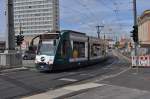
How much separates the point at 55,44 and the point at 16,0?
65.1ft

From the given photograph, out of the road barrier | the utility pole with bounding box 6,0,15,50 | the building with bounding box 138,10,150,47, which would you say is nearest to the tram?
the utility pole with bounding box 6,0,15,50

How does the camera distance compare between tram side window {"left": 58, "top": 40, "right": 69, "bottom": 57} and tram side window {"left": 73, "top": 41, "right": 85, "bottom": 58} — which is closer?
tram side window {"left": 58, "top": 40, "right": 69, "bottom": 57}

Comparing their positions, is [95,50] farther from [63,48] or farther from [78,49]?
[63,48]

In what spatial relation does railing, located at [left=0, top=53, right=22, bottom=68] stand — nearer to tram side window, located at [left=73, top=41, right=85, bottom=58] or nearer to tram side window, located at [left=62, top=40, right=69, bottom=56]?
tram side window, located at [left=73, top=41, right=85, bottom=58]

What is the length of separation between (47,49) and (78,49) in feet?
18.4

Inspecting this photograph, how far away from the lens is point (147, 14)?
4592 inches

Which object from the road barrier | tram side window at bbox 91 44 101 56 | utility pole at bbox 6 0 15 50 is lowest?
the road barrier

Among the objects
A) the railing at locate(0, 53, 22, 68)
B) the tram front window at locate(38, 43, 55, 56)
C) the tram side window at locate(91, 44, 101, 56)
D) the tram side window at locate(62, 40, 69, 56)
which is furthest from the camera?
the tram side window at locate(91, 44, 101, 56)

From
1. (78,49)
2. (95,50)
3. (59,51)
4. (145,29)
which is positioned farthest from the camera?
(145,29)

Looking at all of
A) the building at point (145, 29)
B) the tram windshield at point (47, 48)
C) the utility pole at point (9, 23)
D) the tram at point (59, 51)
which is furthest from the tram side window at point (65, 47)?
the building at point (145, 29)

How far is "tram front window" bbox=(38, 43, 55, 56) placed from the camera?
103ft

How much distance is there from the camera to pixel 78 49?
36844 mm

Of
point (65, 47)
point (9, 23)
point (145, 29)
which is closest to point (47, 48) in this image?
point (65, 47)

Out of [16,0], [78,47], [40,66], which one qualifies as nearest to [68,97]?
[40,66]
